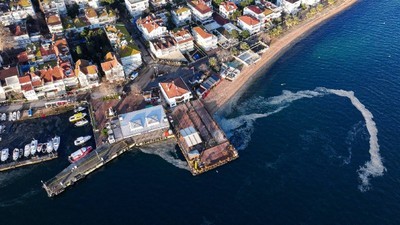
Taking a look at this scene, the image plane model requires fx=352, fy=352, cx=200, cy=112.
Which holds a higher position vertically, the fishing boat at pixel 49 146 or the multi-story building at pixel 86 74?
the multi-story building at pixel 86 74

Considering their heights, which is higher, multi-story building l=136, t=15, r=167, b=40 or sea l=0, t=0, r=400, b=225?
multi-story building l=136, t=15, r=167, b=40

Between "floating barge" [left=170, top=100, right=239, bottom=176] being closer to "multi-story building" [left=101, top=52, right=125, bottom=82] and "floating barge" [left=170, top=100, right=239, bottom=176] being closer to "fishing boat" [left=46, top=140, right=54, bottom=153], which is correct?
"multi-story building" [left=101, top=52, right=125, bottom=82]

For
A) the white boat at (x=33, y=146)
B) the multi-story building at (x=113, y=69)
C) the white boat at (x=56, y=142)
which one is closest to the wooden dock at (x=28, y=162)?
the white boat at (x=33, y=146)

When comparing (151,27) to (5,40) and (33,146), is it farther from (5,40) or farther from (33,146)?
(33,146)

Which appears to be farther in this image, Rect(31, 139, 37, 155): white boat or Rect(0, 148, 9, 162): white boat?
Rect(31, 139, 37, 155): white boat

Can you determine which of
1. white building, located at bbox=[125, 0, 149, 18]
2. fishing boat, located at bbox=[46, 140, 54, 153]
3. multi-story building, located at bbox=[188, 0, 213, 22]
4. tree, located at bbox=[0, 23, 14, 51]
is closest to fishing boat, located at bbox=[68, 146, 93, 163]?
fishing boat, located at bbox=[46, 140, 54, 153]

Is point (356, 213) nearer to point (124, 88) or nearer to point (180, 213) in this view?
point (180, 213)

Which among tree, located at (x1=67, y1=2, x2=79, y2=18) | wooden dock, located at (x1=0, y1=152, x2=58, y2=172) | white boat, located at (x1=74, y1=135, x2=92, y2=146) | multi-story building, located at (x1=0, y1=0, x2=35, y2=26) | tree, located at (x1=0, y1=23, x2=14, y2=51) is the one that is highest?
multi-story building, located at (x1=0, y1=0, x2=35, y2=26)

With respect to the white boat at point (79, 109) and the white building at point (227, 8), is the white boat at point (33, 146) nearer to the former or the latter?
the white boat at point (79, 109)

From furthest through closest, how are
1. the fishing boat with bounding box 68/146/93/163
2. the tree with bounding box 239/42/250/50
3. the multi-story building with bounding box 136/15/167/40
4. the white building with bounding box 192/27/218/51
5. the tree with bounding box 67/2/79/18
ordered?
the tree with bounding box 67/2/79/18
the tree with bounding box 239/42/250/50
the multi-story building with bounding box 136/15/167/40
the white building with bounding box 192/27/218/51
the fishing boat with bounding box 68/146/93/163
